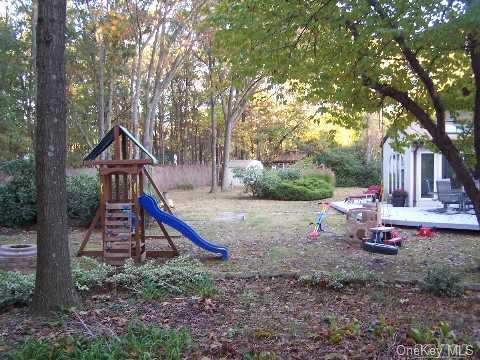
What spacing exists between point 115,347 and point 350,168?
103 ft

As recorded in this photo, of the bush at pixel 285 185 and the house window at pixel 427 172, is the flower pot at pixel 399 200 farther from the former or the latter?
the bush at pixel 285 185

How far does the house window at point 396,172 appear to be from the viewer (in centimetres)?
1770

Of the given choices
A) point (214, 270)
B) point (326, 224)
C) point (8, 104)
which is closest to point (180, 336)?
Result: point (214, 270)

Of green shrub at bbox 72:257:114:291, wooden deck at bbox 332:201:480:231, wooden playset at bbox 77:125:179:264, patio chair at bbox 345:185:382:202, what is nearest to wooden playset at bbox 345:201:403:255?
wooden deck at bbox 332:201:480:231

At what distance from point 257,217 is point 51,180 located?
35.3 ft

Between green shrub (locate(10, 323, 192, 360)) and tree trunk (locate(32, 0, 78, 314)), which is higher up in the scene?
tree trunk (locate(32, 0, 78, 314))

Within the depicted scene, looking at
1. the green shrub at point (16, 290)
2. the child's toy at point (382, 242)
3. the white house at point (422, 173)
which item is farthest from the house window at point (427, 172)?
the green shrub at point (16, 290)

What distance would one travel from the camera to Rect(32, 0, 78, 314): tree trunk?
177 inches

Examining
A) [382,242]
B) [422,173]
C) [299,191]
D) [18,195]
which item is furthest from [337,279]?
[299,191]

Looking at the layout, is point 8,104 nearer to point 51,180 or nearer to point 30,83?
point 30,83

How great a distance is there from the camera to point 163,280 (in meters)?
5.87

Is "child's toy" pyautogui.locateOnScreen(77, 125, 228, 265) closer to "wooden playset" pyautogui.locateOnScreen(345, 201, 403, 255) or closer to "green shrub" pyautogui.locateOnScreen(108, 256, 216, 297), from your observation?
"green shrub" pyautogui.locateOnScreen(108, 256, 216, 297)

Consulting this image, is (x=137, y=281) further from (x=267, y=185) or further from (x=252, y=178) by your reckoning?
(x=252, y=178)

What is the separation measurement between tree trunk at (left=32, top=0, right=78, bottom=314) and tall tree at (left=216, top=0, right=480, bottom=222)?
2.99m
